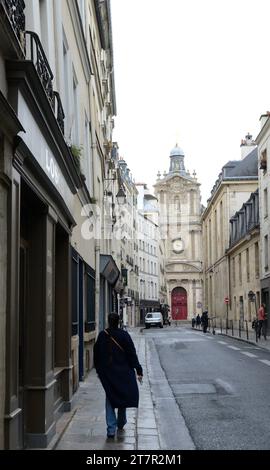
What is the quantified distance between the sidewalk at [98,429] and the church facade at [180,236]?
8637 cm

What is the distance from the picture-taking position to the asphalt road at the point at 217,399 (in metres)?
8.39

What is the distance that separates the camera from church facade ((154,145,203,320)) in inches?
3856

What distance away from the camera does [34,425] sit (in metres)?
7.38

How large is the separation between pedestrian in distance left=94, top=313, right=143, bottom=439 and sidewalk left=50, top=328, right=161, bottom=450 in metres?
0.28

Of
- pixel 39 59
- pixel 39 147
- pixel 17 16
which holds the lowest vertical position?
pixel 39 147

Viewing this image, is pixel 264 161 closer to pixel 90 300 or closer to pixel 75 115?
pixel 90 300

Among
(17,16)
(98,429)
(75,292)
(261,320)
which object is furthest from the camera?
(261,320)

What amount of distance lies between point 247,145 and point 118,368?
5541cm

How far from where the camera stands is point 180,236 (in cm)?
9969

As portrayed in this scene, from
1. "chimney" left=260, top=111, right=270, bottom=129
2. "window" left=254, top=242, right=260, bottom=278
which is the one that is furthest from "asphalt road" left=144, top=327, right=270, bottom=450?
"window" left=254, top=242, right=260, bottom=278

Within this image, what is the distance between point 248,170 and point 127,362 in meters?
47.9

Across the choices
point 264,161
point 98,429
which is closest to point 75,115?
point 98,429

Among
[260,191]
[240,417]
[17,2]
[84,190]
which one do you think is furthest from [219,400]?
[260,191]
